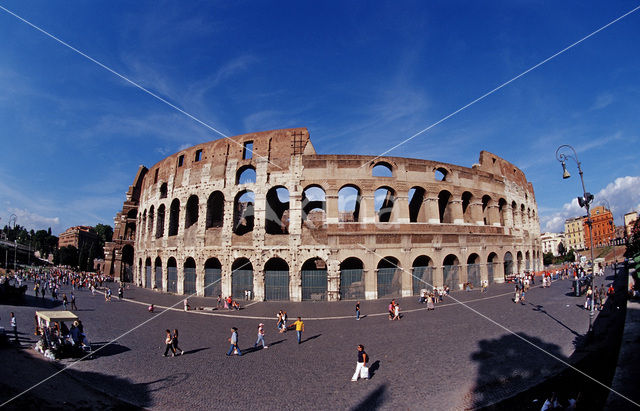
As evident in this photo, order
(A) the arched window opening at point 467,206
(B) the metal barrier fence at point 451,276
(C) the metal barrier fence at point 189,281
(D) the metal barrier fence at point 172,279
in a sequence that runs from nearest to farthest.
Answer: (B) the metal barrier fence at point 451,276
(C) the metal barrier fence at point 189,281
(D) the metal barrier fence at point 172,279
(A) the arched window opening at point 467,206

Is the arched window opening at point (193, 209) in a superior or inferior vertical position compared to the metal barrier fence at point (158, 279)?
superior

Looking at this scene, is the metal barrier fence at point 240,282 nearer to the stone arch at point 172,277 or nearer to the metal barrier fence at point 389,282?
the stone arch at point 172,277

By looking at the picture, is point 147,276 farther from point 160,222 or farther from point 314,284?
point 314,284

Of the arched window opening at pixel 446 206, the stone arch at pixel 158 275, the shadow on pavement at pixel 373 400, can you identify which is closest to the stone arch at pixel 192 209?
the stone arch at pixel 158 275

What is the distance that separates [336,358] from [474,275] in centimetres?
A: 2014

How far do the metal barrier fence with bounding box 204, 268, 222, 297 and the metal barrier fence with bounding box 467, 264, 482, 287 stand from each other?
2093 cm

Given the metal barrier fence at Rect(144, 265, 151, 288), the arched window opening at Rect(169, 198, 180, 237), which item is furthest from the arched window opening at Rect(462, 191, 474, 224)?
the metal barrier fence at Rect(144, 265, 151, 288)

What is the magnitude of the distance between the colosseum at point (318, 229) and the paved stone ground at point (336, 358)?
4.73m

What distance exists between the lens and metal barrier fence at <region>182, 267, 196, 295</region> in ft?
80.0

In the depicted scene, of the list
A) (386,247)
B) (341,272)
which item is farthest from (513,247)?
(341,272)

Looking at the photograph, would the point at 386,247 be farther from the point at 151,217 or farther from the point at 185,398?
the point at 151,217

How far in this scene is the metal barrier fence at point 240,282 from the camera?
73.1ft

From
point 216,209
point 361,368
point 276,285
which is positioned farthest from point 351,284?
point 216,209

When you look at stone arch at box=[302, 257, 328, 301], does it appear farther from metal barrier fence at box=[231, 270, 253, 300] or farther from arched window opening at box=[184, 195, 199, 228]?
arched window opening at box=[184, 195, 199, 228]
